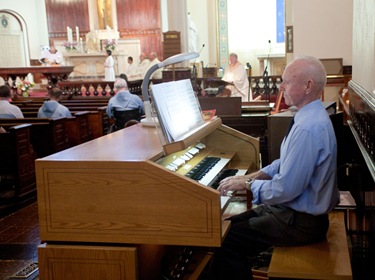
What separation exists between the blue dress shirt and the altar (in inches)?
631

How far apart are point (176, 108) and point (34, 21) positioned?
18.7 meters

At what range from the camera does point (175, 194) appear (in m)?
2.51

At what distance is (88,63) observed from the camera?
18406mm

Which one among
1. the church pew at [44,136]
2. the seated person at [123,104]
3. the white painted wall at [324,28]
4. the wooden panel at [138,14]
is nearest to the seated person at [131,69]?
the wooden panel at [138,14]

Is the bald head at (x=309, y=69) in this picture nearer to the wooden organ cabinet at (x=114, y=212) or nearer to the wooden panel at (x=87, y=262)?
the wooden organ cabinet at (x=114, y=212)

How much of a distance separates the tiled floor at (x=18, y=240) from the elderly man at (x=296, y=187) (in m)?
1.95

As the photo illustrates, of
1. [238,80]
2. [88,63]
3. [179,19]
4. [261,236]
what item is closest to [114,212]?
[261,236]

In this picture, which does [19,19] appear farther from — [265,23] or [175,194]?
[175,194]

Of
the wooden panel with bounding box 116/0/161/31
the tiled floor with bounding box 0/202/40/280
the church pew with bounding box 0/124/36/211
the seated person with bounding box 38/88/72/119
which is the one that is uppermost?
the wooden panel with bounding box 116/0/161/31

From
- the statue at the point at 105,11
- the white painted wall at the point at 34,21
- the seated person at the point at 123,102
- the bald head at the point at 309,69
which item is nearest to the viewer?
the bald head at the point at 309,69

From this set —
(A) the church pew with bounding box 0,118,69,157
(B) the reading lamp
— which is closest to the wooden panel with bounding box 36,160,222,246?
(B) the reading lamp

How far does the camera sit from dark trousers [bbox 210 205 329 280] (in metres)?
2.72

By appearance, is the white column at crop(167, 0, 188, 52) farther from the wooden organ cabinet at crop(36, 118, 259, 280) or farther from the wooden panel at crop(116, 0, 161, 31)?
the wooden organ cabinet at crop(36, 118, 259, 280)

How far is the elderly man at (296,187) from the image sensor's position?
261 cm
